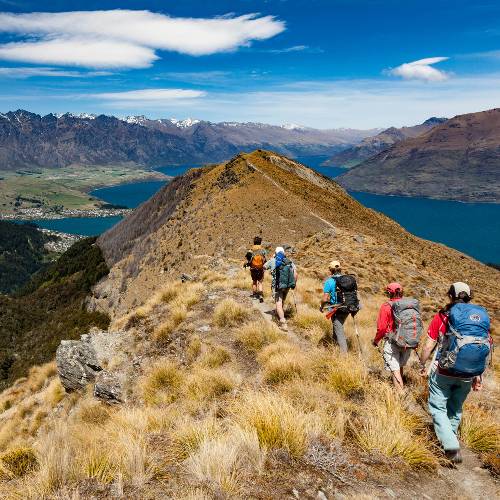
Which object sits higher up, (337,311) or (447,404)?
(337,311)

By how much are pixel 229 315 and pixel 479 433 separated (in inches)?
389

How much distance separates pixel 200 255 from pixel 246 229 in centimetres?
764

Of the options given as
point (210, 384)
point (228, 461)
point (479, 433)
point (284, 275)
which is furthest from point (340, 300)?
point (228, 461)

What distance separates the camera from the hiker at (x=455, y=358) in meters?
6.71

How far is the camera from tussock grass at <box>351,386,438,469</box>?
6621 millimetres

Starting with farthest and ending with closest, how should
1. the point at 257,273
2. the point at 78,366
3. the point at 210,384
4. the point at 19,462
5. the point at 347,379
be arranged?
the point at 257,273
the point at 78,366
the point at 210,384
the point at 347,379
the point at 19,462

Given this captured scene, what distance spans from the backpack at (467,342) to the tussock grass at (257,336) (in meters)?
7.09

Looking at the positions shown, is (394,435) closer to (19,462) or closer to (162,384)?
(19,462)

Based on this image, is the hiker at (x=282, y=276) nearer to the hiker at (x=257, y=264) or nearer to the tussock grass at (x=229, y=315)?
the tussock grass at (x=229, y=315)

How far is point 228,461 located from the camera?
5.72 meters

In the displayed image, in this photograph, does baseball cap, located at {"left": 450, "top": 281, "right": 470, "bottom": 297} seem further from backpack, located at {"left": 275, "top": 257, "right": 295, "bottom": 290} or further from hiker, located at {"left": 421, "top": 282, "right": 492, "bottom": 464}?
backpack, located at {"left": 275, "top": 257, "right": 295, "bottom": 290}

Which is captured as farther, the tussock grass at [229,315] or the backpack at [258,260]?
the backpack at [258,260]

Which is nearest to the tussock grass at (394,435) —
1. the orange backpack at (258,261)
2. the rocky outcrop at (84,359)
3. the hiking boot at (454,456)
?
the hiking boot at (454,456)

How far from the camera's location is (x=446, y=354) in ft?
22.5
